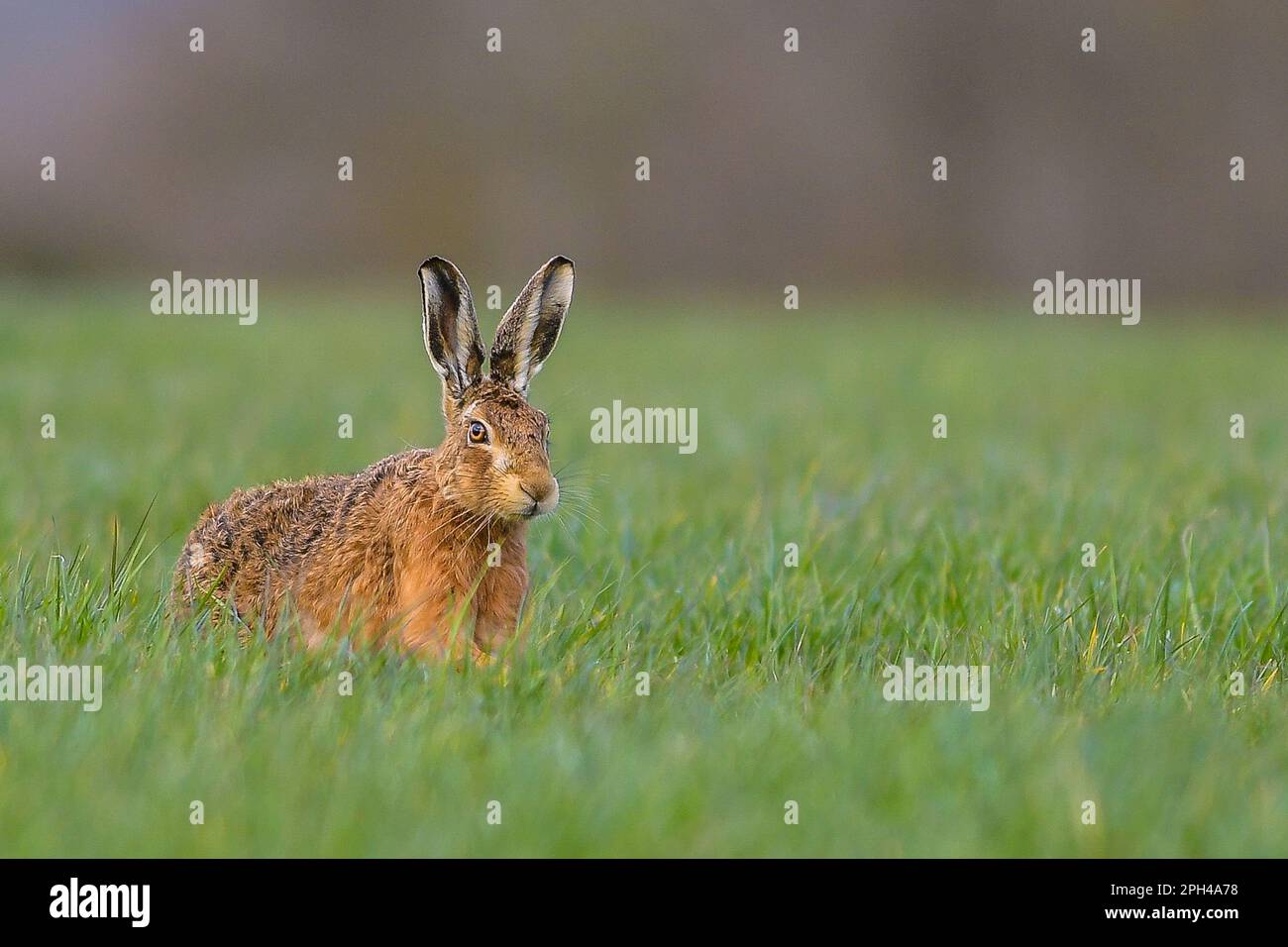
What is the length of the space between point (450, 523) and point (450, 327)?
67 cm

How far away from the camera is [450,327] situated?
5.16 metres

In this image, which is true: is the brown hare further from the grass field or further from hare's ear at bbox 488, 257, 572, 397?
the grass field

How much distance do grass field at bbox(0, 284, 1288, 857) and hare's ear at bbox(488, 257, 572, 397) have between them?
80 cm

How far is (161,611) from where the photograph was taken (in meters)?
5.01

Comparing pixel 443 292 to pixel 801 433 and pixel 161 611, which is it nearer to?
pixel 161 611

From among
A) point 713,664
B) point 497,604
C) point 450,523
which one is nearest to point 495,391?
point 450,523

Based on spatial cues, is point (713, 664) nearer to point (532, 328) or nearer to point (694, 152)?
point (532, 328)

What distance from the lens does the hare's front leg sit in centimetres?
506

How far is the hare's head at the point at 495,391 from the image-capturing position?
4898 mm

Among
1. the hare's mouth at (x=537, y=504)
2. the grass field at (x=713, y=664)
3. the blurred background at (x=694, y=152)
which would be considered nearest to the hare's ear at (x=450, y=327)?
the hare's mouth at (x=537, y=504)

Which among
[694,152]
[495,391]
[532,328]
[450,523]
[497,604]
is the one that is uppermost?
[694,152]

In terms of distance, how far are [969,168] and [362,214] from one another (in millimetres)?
12188
